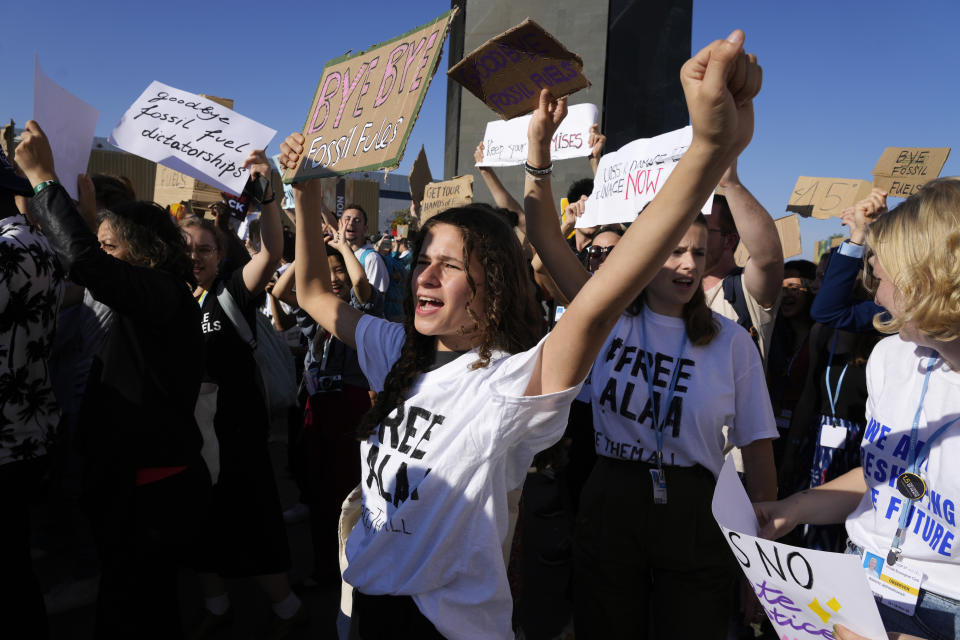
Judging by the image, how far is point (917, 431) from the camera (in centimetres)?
136

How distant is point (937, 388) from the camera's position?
4.48ft

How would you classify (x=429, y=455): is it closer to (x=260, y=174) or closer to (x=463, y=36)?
(x=260, y=174)

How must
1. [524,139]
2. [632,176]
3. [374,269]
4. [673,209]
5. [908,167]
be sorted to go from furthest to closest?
[374,269] → [908,167] → [524,139] → [632,176] → [673,209]

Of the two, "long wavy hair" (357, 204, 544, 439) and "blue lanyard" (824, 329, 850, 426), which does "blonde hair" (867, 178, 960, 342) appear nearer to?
"long wavy hair" (357, 204, 544, 439)

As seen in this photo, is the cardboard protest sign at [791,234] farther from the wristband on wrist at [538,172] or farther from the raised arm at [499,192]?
the wristband on wrist at [538,172]

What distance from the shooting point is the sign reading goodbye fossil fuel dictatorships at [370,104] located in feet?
5.90

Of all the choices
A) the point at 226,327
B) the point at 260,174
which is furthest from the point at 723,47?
the point at 226,327

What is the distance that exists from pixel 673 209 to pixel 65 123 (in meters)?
2.61

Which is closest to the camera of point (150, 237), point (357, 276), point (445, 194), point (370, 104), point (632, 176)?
point (370, 104)

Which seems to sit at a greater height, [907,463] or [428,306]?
[428,306]

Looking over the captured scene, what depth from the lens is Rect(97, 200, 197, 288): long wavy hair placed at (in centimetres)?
239

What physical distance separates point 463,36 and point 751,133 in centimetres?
1490

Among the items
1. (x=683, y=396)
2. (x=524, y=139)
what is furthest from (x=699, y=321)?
(x=524, y=139)

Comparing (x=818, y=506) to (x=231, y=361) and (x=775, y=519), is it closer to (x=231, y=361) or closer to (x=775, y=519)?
(x=775, y=519)
